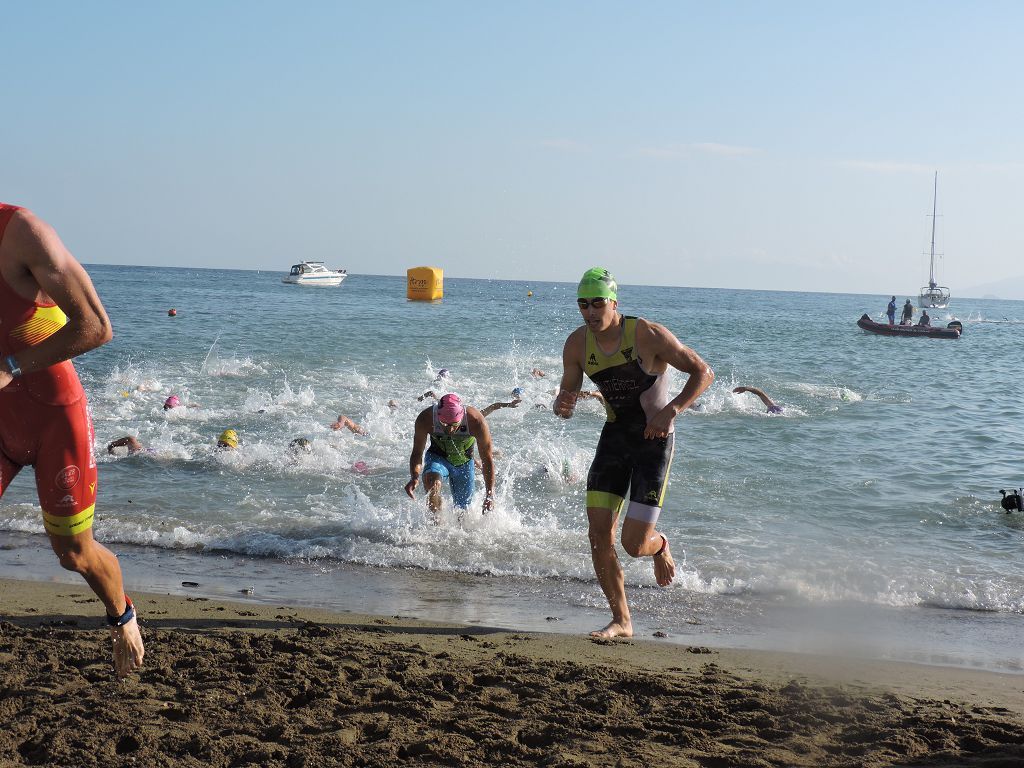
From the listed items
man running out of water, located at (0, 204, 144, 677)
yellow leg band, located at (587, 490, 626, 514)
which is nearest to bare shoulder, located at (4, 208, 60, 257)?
man running out of water, located at (0, 204, 144, 677)

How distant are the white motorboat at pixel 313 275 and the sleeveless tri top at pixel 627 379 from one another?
292 feet

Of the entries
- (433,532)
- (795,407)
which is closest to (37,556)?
(433,532)

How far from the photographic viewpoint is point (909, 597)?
7.27 metres

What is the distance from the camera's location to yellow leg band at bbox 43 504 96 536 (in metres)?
3.53

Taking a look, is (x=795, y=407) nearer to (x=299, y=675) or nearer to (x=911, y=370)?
(x=911, y=370)

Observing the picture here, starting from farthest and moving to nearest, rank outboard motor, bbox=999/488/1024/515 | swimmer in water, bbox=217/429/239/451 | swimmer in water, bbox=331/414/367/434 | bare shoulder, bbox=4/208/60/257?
swimmer in water, bbox=331/414/367/434 → swimmer in water, bbox=217/429/239/451 → outboard motor, bbox=999/488/1024/515 → bare shoulder, bbox=4/208/60/257

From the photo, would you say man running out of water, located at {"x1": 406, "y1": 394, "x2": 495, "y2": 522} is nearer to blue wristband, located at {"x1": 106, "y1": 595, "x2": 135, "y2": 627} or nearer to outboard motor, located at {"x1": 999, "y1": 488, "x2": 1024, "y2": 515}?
blue wristband, located at {"x1": 106, "y1": 595, "x2": 135, "y2": 627}

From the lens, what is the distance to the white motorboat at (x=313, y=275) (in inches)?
3617

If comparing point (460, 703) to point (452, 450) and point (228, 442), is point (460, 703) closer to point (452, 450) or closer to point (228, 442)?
point (452, 450)

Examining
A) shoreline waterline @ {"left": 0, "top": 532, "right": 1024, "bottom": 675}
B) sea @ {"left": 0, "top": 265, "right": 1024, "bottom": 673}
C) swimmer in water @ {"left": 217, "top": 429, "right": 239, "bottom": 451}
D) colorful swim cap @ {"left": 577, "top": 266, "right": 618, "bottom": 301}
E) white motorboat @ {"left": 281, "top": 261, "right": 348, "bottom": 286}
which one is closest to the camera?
colorful swim cap @ {"left": 577, "top": 266, "right": 618, "bottom": 301}

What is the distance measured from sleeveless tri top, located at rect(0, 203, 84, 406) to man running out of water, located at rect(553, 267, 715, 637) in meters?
2.72

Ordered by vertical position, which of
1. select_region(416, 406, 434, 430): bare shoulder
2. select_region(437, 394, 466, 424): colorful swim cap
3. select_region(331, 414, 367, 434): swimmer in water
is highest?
select_region(437, 394, 466, 424): colorful swim cap

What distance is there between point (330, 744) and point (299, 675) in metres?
0.86

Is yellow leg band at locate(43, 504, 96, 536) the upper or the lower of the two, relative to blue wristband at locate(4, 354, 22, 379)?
lower
